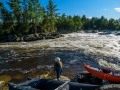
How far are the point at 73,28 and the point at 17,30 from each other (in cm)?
5733

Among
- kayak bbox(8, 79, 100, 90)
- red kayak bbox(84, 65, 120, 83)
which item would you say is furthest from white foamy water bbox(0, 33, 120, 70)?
kayak bbox(8, 79, 100, 90)

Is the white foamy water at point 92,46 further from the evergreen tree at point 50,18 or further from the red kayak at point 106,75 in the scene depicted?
the evergreen tree at point 50,18

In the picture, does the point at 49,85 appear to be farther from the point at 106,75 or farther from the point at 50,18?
the point at 50,18

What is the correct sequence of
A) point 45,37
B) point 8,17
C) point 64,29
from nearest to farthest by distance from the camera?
point 45,37 → point 8,17 → point 64,29

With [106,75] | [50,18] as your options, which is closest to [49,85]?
[106,75]

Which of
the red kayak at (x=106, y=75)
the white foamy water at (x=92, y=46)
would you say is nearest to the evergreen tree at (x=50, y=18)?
the white foamy water at (x=92, y=46)

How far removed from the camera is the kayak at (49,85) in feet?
38.3

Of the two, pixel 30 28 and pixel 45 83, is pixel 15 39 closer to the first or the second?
pixel 30 28

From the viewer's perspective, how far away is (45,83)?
12773mm

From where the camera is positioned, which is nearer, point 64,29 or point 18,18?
point 18,18

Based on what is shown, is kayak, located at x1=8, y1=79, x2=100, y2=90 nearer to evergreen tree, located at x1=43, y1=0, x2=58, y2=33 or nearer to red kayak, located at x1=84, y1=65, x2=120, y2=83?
red kayak, located at x1=84, y1=65, x2=120, y2=83

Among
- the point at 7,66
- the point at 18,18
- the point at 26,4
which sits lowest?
the point at 7,66

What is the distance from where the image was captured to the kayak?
459 inches

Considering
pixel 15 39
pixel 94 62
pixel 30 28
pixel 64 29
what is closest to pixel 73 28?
pixel 64 29
